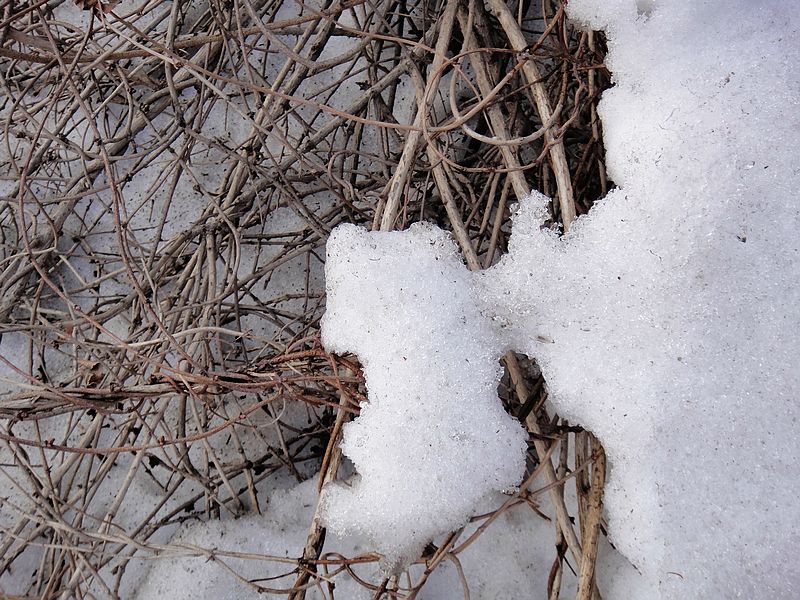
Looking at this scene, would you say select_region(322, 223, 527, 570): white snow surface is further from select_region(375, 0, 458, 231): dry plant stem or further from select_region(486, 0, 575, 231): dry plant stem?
select_region(486, 0, 575, 231): dry plant stem

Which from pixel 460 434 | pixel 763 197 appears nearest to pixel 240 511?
pixel 460 434

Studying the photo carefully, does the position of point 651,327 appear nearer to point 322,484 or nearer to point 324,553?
point 322,484

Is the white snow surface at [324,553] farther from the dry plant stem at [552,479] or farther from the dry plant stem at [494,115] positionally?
the dry plant stem at [494,115]

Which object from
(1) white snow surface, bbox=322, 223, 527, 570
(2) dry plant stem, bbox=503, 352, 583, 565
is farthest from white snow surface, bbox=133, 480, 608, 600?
(1) white snow surface, bbox=322, 223, 527, 570

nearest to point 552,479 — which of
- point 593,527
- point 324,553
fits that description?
point 593,527

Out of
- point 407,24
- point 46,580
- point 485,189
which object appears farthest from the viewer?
point 407,24

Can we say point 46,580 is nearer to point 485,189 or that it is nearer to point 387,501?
point 387,501
